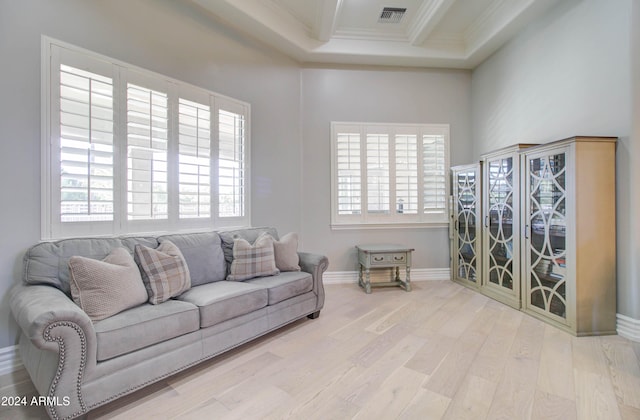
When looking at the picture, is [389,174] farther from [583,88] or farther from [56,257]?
[56,257]

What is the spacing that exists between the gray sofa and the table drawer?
3.81 ft

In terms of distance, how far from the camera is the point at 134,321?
70.0 inches

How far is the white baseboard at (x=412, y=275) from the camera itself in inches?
170

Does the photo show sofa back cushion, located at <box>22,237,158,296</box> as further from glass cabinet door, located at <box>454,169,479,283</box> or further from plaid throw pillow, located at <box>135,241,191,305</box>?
glass cabinet door, located at <box>454,169,479,283</box>

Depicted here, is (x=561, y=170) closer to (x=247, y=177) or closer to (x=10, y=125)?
(x=247, y=177)

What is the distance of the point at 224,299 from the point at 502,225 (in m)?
3.13

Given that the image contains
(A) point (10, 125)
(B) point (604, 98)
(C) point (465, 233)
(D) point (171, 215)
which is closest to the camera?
(A) point (10, 125)

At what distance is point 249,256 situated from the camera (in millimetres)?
2850

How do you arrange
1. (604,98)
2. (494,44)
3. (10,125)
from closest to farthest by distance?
(10,125)
(604,98)
(494,44)

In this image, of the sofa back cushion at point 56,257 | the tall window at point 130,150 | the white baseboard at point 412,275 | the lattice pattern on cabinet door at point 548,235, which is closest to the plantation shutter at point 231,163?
the tall window at point 130,150

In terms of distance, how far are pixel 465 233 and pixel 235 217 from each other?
3086 mm

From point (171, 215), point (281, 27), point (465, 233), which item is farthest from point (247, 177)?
point (465, 233)

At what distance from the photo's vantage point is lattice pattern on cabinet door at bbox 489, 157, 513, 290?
3324 mm

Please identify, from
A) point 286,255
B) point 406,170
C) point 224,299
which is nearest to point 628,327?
point 406,170
